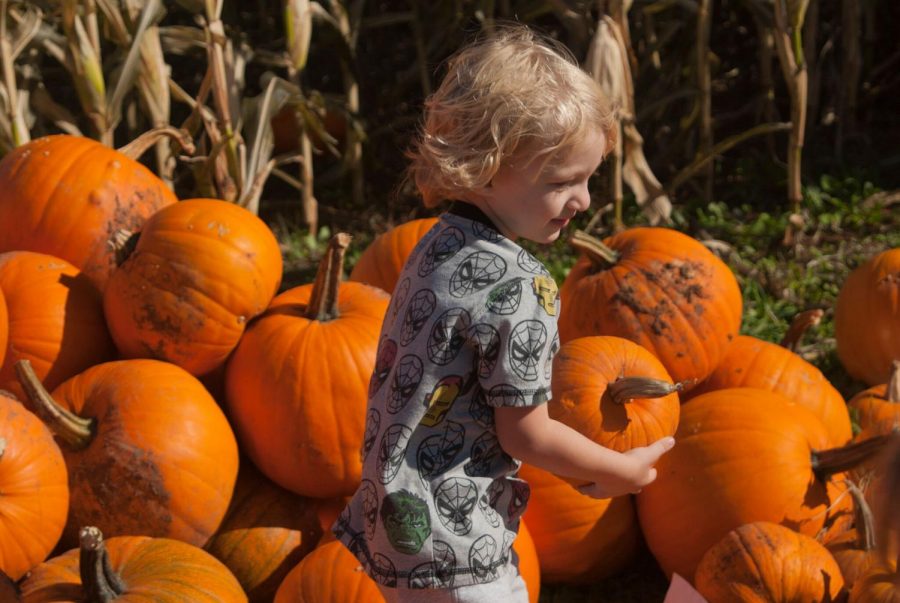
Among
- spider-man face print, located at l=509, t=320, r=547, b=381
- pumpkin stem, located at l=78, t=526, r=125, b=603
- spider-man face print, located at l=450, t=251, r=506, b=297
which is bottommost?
pumpkin stem, located at l=78, t=526, r=125, b=603

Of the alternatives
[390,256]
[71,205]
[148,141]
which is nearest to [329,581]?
[390,256]

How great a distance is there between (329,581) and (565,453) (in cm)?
96

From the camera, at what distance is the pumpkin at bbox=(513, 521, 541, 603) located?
114 inches

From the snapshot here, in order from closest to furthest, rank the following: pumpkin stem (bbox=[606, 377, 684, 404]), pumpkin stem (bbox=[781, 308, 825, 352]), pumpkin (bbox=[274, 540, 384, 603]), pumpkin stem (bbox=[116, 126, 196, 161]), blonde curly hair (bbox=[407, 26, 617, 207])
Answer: blonde curly hair (bbox=[407, 26, 617, 207])
pumpkin (bbox=[274, 540, 384, 603])
pumpkin stem (bbox=[606, 377, 684, 404])
pumpkin stem (bbox=[781, 308, 825, 352])
pumpkin stem (bbox=[116, 126, 196, 161])

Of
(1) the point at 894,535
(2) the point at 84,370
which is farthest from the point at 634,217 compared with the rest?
(1) the point at 894,535

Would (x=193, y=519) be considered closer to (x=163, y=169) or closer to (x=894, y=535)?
(x=894, y=535)

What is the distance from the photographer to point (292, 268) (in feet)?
18.6

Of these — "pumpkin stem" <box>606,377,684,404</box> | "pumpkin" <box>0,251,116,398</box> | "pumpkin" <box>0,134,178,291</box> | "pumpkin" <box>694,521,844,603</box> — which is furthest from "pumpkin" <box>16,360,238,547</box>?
"pumpkin" <box>694,521,844,603</box>

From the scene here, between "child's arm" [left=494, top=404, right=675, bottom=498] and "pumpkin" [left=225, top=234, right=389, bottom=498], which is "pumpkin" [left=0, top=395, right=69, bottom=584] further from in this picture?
"child's arm" [left=494, top=404, right=675, bottom=498]

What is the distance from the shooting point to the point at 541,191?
1982mm

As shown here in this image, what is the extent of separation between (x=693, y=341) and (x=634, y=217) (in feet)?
8.41

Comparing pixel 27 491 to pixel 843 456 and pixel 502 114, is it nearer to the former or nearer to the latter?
pixel 502 114

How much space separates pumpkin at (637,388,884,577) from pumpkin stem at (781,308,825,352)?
65 centimetres

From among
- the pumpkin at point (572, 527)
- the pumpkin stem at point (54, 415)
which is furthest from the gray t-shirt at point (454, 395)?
the pumpkin stem at point (54, 415)
